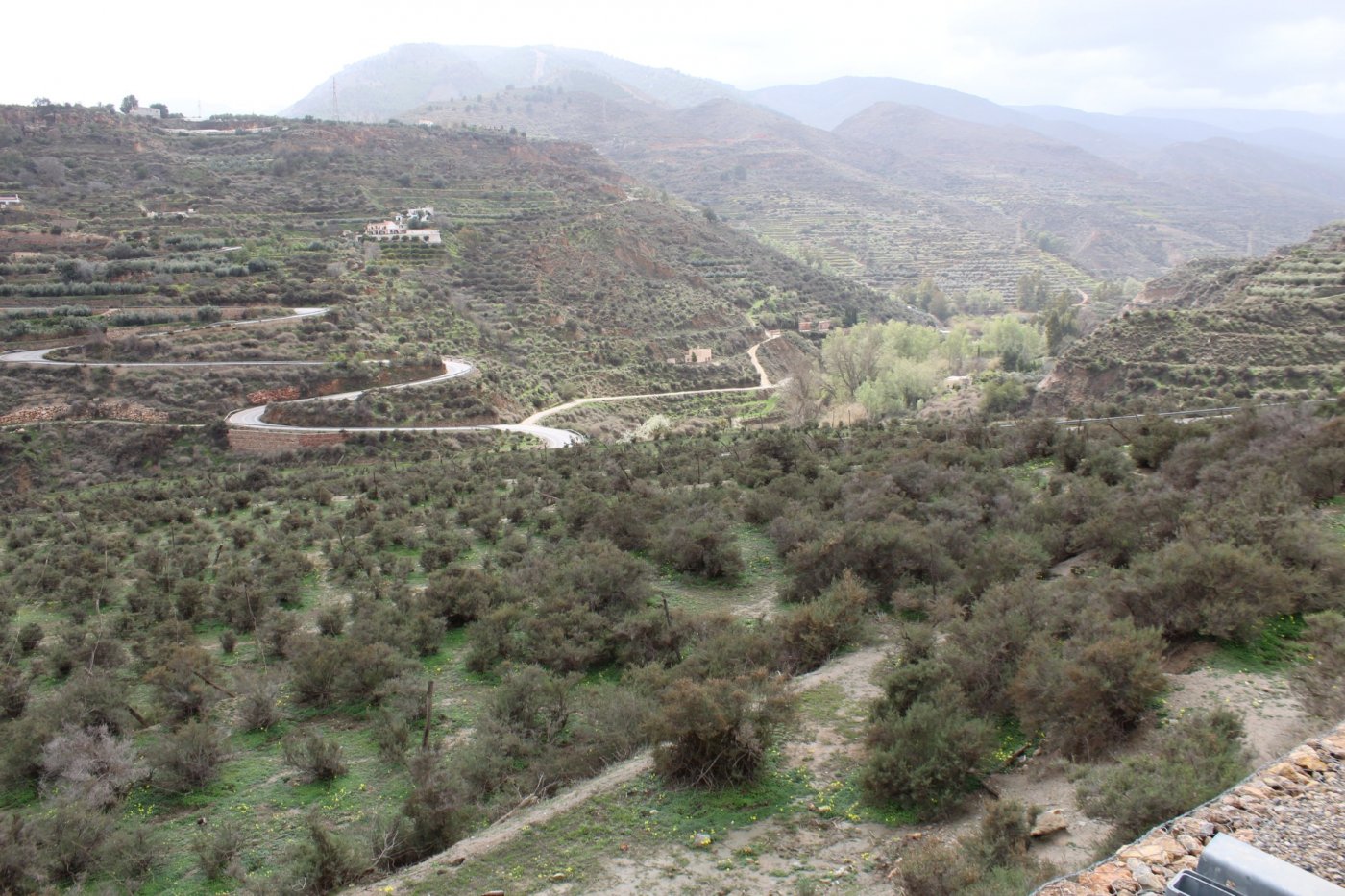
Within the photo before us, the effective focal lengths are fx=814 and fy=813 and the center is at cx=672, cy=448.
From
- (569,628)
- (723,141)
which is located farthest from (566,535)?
(723,141)

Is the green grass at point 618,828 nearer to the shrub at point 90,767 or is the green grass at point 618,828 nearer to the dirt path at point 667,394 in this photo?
the shrub at point 90,767

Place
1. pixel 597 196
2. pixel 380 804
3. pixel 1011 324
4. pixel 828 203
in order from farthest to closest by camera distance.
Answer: pixel 828 203
pixel 597 196
pixel 1011 324
pixel 380 804

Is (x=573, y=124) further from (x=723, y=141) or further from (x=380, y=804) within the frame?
(x=380, y=804)

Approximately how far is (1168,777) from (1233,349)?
35.2 metres

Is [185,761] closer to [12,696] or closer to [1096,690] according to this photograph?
[12,696]

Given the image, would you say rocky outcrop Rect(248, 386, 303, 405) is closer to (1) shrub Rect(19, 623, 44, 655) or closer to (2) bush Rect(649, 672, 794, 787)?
(1) shrub Rect(19, 623, 44, 655)

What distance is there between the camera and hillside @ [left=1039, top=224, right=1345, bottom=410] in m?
31.2

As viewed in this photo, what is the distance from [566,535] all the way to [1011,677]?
10529 mm

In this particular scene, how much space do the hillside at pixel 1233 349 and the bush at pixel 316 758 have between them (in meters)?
27.3

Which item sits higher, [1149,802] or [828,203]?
[828,203]

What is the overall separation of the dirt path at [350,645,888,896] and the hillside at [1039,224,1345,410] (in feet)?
73.2

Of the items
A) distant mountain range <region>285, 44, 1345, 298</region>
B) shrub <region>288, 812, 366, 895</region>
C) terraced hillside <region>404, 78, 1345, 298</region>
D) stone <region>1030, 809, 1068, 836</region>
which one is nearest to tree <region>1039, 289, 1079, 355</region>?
distant mountain range <region>285, 44, 1345, 298</region>

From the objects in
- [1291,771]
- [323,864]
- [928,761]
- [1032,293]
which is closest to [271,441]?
[323,864]

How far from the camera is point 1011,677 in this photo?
869 centimetres
